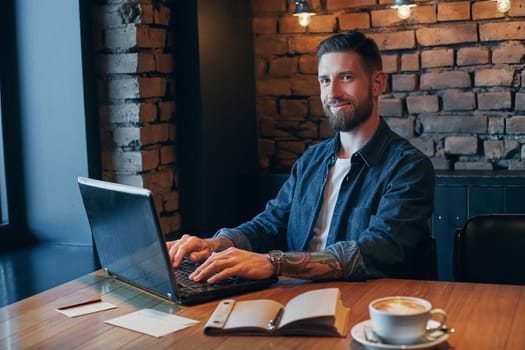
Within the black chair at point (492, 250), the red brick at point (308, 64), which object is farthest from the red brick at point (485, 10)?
the black chair at point (492, 250)

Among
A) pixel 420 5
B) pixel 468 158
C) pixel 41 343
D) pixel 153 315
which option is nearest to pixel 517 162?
pixel 468 158

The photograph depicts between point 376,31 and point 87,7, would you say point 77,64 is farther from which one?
point 376,31

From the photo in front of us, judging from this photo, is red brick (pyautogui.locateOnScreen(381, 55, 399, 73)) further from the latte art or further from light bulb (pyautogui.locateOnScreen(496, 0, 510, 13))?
the latte art

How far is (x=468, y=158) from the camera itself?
10.9 feet

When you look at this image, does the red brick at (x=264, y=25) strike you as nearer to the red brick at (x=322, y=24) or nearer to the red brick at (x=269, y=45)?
the red brick at (x=269, y=45)

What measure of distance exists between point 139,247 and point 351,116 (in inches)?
33.0

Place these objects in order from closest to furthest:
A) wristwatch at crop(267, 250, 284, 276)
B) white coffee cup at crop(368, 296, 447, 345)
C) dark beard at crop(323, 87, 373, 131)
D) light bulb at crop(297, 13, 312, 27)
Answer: white coffee cup at crop(368, 296, 447, 345), wristwatch at crop(267, 250, 284, 276), dark beard at crop(323, 87, 373, 131), light bulb at crop(297, 13, 312, 27)

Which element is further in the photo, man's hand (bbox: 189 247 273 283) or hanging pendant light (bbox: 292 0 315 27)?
hanging pendant light (bbox: 292 0 315 27)

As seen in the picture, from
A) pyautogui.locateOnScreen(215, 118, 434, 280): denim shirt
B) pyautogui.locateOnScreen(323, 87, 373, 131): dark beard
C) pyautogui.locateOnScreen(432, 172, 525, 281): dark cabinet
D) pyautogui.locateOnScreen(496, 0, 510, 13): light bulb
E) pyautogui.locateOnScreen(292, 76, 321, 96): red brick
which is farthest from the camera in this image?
pyautogui.locateOnScreen(292, 76, 321, 96): red brick

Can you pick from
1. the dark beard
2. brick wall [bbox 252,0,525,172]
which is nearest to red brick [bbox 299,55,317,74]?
brick wall [bbox 252,0,525,172]

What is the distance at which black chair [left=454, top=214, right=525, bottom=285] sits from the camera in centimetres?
213

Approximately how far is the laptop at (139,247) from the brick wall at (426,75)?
171 cm

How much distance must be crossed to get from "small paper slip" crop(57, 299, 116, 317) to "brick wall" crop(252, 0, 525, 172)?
1.92 metres

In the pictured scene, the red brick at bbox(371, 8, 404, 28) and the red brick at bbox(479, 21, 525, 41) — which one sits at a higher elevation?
the red brick at bbox(371, 8, 404, 28)
